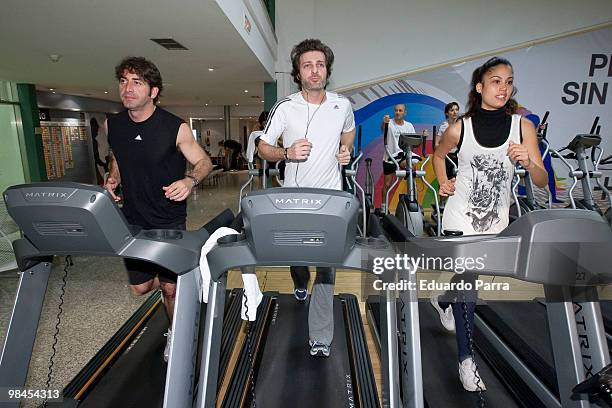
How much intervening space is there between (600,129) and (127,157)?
7072 millimetres

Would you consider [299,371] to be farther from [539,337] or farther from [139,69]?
[139,69]

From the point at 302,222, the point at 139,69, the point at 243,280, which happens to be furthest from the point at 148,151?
the point at 302,222

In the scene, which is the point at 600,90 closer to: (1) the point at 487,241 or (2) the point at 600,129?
(2) the point at 600,129

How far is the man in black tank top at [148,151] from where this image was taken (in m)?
1.79

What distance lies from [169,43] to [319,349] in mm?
3377

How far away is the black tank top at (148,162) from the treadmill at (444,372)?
3.56ft

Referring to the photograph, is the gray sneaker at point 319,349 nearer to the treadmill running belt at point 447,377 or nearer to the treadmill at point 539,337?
the treadmill running belt at point 447,377

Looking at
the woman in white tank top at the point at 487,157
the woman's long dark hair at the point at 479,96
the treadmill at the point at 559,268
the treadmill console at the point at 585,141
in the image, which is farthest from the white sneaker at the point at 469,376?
the treadmill console at the point at 585,141

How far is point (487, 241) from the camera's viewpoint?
108 centimetres

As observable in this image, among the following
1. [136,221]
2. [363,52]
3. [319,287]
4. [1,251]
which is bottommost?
[1,251]

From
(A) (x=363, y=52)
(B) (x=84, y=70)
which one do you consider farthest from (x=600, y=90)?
(B) (x=84, y=70)

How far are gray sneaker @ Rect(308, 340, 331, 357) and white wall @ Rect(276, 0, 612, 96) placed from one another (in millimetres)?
5064

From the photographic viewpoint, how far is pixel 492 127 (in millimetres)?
1608

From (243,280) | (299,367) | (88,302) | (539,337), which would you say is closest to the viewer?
(243,280)
